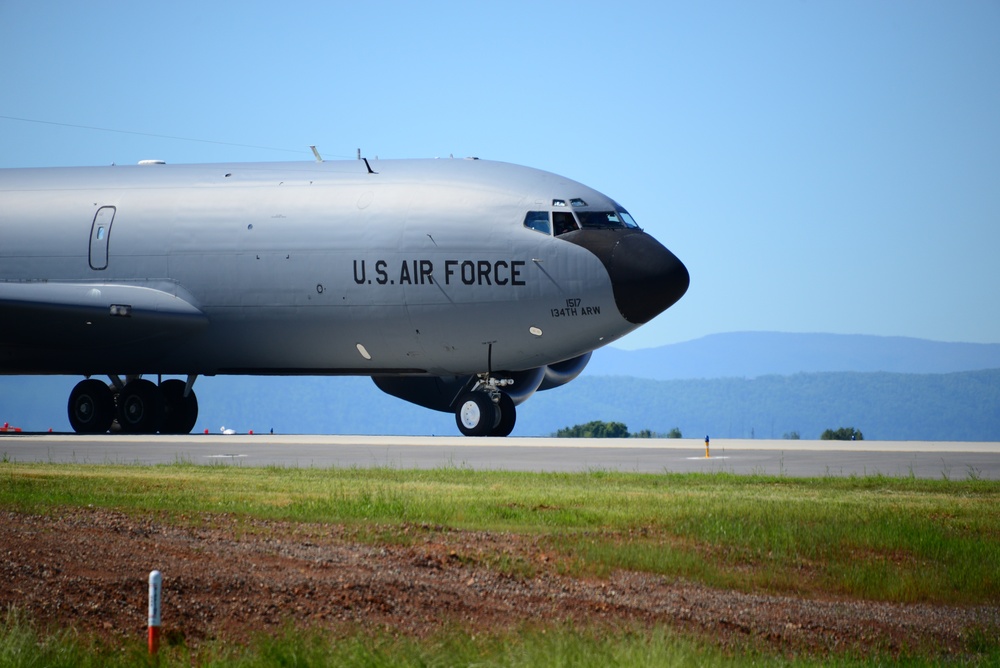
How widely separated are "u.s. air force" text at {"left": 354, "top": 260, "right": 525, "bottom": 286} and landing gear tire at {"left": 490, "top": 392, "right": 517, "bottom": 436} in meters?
3.38

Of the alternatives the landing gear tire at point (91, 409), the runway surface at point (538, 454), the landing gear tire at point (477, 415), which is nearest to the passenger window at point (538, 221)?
the landing gear tire at point (477, 415)

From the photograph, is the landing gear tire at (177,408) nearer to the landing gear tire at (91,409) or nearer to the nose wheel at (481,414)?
the landing gear tire at (91,409)

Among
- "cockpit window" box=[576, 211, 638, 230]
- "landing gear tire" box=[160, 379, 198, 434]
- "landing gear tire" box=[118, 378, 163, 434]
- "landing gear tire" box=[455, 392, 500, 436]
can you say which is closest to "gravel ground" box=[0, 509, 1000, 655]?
"cockpit window" box=[576, 211, 638, 230]

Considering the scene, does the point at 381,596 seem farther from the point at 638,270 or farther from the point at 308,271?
the point at 308,271

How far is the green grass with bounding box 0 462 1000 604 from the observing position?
1154cm

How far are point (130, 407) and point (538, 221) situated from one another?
11915 mm

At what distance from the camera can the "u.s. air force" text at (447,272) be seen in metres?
27.7

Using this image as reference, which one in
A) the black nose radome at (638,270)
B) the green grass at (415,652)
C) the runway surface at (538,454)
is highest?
the black nose radome at (638,270)

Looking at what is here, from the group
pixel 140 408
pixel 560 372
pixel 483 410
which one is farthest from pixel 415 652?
pixel 140 408

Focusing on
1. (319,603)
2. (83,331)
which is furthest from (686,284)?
(319,603)

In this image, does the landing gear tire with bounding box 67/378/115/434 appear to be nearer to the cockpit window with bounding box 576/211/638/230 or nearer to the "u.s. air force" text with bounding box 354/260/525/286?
the "u.s. air force" text with bounding box 354/260/525/286

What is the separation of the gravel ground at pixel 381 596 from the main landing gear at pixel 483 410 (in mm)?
17685

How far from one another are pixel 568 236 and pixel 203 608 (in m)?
19.3

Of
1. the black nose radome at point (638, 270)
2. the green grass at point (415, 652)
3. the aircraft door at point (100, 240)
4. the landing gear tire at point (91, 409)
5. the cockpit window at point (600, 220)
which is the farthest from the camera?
the landing gear tire at point (91, 409)
